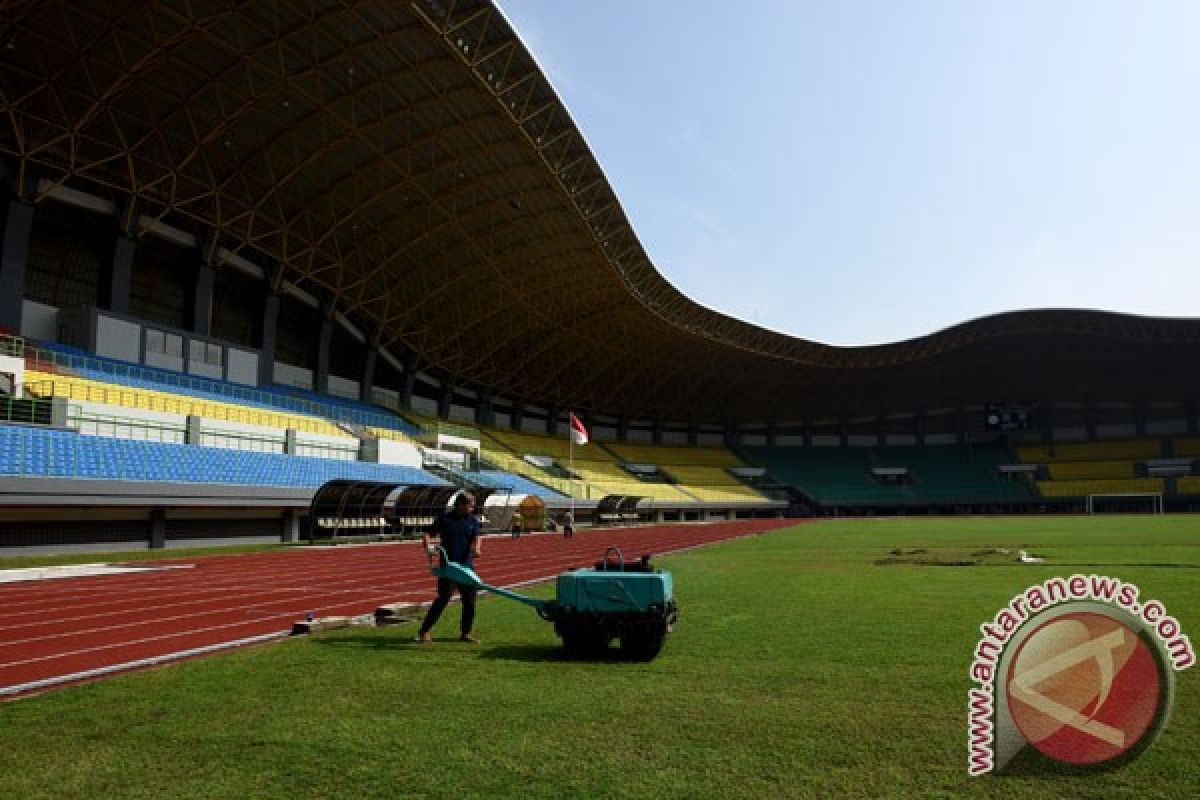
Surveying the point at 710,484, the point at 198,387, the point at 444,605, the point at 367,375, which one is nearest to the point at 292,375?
the point at 367,375

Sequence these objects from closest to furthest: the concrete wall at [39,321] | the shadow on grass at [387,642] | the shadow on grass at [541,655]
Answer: the shadow on grass at [541,655]
the shadow on grass at [387,642]
the concrete wall at [39,321]

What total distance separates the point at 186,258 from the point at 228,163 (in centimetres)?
670

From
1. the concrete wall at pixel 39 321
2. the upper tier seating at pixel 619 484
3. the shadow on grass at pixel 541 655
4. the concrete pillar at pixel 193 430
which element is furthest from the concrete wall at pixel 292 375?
the shadow on grass at pixel 541 655

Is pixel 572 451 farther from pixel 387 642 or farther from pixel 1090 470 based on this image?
pixel 1090 470

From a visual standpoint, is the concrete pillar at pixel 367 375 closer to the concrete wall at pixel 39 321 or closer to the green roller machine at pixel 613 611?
the concrete wall at pixel 39 321

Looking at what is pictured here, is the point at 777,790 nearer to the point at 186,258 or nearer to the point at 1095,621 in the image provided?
the point at 1095,621

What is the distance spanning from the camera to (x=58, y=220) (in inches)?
1448

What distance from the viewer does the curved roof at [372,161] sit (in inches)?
1183

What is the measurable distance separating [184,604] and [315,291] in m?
40.6

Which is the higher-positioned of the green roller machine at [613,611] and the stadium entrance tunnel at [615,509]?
the green roller machine at [613,611]

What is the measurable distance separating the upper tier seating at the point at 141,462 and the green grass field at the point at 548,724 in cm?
1910

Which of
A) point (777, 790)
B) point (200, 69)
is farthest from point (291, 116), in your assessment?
point (777, 790)

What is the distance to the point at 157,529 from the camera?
28859 mm

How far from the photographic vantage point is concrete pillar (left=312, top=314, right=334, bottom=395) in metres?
51.6
